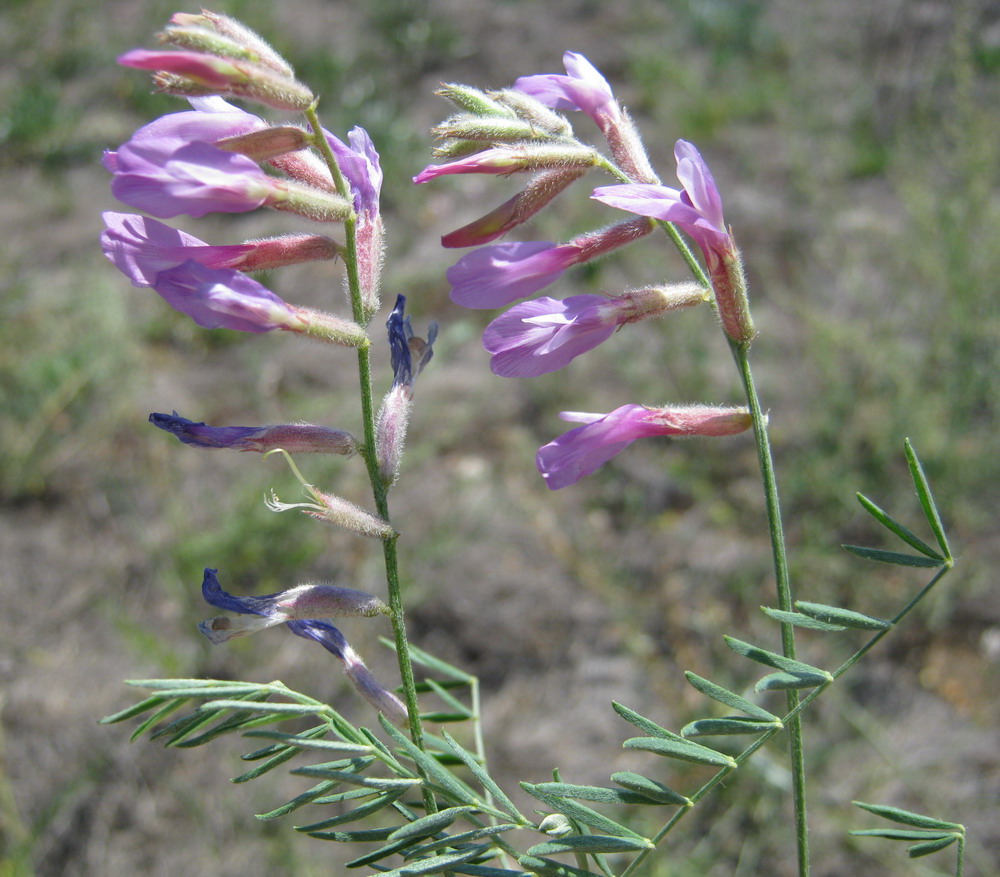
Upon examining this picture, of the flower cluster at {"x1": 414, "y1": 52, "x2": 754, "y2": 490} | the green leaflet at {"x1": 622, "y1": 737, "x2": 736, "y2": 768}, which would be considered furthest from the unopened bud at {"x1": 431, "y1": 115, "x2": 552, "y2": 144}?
the green leaflet at {"x1": 622, "y1": 737, "x2": 736, "y2": 768}

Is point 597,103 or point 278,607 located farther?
point 597,103

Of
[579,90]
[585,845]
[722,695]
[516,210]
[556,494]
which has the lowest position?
[556,494]

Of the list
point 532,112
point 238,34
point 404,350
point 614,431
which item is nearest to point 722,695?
point 614,431

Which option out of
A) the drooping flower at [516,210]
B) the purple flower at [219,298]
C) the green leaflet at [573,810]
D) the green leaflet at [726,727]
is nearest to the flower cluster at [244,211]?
the purple flower at [219,298]

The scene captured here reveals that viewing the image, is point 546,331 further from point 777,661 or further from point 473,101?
point 777,661

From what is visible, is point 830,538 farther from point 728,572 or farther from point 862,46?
point 862,46

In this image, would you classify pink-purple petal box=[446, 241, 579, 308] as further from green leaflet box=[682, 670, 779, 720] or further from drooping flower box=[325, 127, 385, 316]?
green leaflet box=[682, 670, 779, 720]

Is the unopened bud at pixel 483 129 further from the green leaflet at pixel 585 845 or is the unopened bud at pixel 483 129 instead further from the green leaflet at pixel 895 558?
the green leaflet at pixel 585 845
